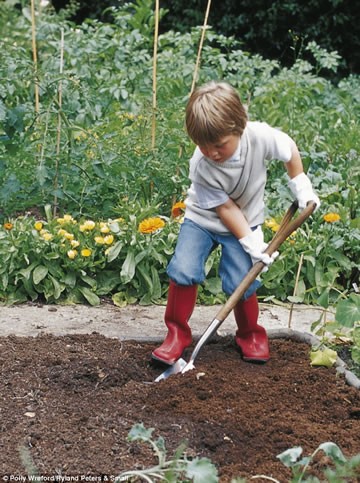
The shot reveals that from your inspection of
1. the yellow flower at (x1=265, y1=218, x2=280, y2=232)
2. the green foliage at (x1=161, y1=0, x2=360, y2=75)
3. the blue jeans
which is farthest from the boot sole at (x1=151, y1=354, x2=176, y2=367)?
the green foliage at (x1=161, y1=0, x2=360, y2=75)

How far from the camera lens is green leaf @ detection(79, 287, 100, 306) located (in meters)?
4.83

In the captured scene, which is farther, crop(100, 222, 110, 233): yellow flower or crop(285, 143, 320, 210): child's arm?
crop(100, 222, 110, 233): yellow flower

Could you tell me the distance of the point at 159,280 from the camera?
194 inches

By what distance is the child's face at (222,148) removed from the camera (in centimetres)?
362

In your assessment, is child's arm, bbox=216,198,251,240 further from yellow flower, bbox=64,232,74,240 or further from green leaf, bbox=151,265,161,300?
yellow flower, bbox=64,232,74,240

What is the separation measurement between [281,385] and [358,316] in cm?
40

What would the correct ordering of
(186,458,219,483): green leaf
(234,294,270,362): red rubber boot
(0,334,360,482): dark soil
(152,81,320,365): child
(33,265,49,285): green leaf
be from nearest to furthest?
(186,458,219,483): green leaf
(0,334,360,482): dark soil
(152,81,320,365): child
(234,294,270,362): red rubber boot
(33,265,49,285): green leaf

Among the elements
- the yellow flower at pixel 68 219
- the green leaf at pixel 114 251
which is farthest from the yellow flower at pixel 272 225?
the yellow flower at pixel 68 219

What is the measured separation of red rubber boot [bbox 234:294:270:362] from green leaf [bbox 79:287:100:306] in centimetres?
105

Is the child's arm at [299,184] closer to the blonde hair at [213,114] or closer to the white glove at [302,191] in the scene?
the white glove at [302,191]

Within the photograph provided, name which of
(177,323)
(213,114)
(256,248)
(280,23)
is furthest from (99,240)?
(280,23)

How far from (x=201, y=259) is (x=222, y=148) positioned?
0.50m

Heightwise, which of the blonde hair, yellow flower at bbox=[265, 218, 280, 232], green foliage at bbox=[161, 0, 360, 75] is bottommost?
green foliage at bbox=[161, 0, 360, 75]

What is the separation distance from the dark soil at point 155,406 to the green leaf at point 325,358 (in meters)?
0.03
